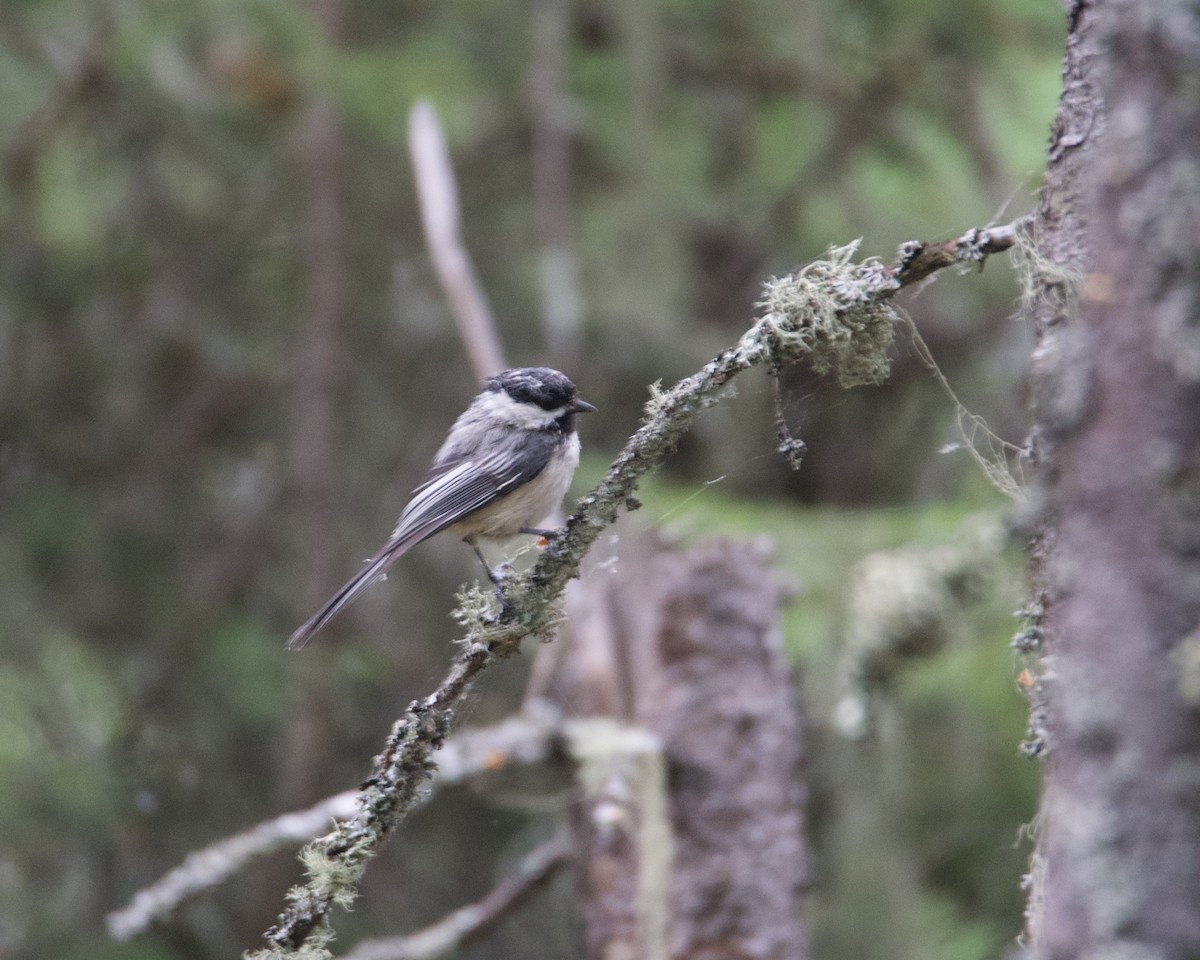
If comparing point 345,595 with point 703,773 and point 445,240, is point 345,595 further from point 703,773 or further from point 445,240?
point 445,240

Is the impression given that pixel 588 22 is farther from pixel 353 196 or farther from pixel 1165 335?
pixel 1165 335

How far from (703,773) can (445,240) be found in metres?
2.21

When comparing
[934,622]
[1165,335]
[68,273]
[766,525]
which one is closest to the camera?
[1165,335]

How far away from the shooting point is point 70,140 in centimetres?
578

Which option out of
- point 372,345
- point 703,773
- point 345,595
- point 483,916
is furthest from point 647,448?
point 372,345

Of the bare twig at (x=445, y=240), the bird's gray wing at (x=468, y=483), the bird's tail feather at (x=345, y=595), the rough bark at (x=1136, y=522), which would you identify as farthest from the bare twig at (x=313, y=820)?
the rough bark at (x=1136, y=522)

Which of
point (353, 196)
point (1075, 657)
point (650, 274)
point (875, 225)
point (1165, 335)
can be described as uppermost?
point (353, 196)

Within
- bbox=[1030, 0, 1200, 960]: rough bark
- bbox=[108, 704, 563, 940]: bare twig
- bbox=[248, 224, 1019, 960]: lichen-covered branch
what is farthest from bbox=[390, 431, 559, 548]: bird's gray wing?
bbox=[1030, 0, 1200, 960]: rough bark

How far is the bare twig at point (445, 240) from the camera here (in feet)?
13.7

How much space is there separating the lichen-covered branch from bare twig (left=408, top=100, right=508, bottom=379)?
2333mm

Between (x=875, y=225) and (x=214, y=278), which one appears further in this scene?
(x=214, y=278)

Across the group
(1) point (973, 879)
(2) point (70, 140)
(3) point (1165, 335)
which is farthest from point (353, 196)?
(3) point (1165, 335)

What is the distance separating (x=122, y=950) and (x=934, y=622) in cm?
363

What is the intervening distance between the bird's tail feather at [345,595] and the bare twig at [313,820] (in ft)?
1.46
